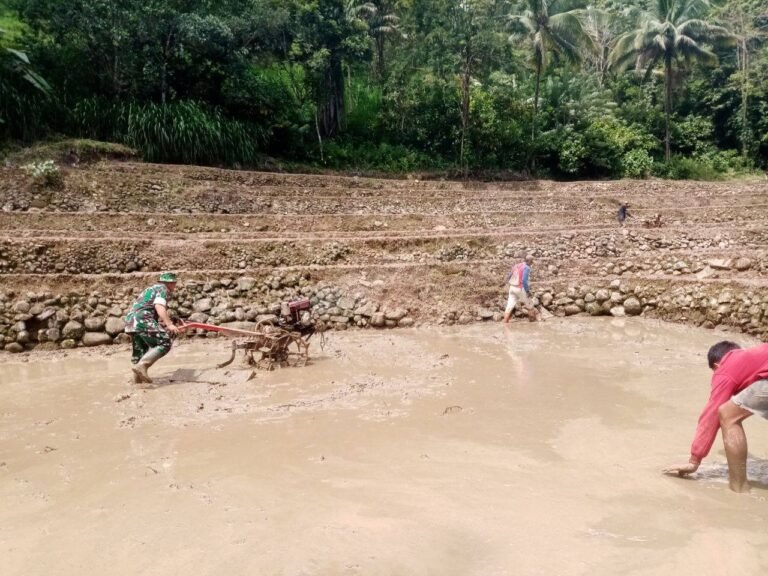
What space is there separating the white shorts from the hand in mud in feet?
24.0

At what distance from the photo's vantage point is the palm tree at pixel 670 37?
29734 mm

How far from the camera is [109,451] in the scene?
212 inches

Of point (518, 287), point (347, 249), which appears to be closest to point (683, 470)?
point (518, 287)

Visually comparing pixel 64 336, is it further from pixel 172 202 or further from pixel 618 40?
pixel 618 40

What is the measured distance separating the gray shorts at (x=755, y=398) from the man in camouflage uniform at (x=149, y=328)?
593 cm

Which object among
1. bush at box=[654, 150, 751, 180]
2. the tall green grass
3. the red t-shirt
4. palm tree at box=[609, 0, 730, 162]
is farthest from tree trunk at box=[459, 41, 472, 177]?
the red t-shirt

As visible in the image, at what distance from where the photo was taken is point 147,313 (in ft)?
25.2

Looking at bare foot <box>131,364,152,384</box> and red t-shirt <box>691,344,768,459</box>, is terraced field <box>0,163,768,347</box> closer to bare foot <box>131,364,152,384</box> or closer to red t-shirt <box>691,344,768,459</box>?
bare foot <box>131,364,152,384</box>

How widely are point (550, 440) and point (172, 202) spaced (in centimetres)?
1419

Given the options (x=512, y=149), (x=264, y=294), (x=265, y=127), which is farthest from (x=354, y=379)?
(x=512, y=149)

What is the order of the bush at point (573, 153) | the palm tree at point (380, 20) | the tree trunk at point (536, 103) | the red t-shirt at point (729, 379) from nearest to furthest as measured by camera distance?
the red t-shirt at point (729, 379) → the bush at point (573, 153) → the palm tree at point (380, 20) → the tree trunk at point (536, 103)

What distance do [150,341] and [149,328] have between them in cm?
16

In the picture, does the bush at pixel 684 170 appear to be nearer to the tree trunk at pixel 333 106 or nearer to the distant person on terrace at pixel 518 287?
the tree trunk at pixel 333 106

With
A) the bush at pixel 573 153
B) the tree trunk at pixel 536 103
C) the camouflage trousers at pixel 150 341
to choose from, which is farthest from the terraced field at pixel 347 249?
the tree trunk at pixel 536 103
